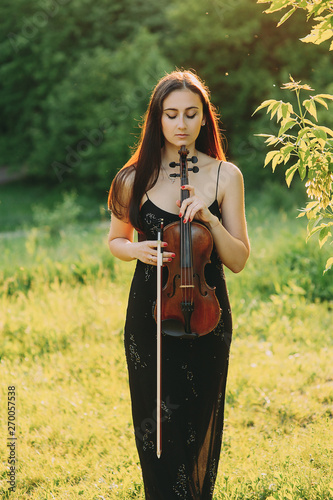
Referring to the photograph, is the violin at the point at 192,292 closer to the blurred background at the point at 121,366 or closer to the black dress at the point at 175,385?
the black dress at the point at 175,385

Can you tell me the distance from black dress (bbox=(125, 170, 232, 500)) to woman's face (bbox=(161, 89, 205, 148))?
286 millimetres

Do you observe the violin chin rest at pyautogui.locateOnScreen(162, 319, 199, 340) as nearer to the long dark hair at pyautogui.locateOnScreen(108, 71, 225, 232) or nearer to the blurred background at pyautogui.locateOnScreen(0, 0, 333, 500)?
the long dark hair at pyautogui.locateOnScreen(108, 71, 225, 232)

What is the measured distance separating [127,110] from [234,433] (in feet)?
52.8

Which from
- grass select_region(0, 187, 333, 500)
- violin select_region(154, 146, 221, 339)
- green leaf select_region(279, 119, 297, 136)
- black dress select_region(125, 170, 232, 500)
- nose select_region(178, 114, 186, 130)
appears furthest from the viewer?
grass select_region(0, 187, 333, 500)

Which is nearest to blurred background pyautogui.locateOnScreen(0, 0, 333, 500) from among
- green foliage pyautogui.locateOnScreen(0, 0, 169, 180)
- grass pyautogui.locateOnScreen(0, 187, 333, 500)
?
grass pyautogui.locateOnScreen(0, 187, 333, 500)

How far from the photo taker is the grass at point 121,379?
305 centimetres

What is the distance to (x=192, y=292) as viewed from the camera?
2.07 metres

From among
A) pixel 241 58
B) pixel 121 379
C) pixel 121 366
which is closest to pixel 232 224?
pixel 121 379

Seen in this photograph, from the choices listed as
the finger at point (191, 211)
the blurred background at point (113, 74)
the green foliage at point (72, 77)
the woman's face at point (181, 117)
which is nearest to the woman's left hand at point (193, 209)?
the finger at point (191, 211)

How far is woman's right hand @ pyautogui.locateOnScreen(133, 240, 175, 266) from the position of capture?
2.10 meters

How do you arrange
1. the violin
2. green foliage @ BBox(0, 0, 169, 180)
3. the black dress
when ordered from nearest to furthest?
the violin → the black dress → green foliage @ BBox(0, 0, 169, 180)

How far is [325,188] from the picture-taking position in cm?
215

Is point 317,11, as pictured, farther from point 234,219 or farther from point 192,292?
point 192,292

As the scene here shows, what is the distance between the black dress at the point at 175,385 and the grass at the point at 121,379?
500mm
